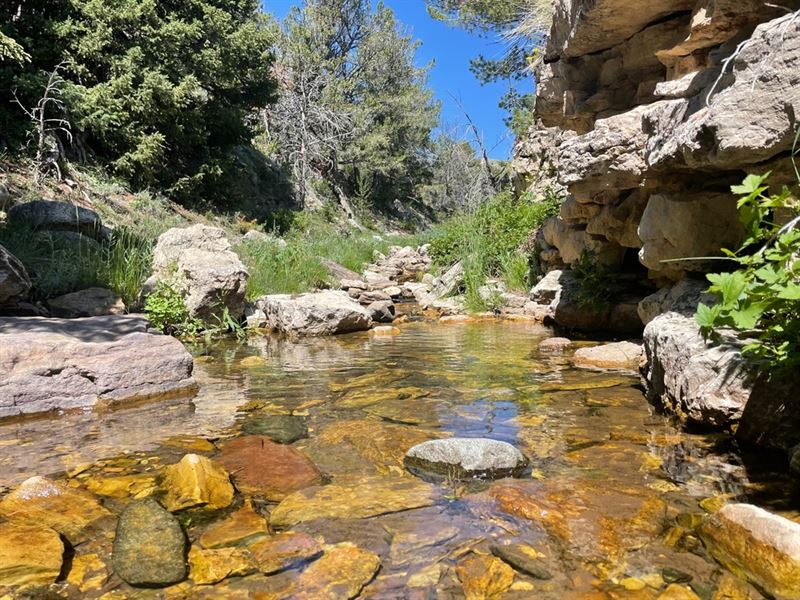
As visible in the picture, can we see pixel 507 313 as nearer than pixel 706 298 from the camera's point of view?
No

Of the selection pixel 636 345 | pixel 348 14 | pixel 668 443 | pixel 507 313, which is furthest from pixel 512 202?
pixel 348 14

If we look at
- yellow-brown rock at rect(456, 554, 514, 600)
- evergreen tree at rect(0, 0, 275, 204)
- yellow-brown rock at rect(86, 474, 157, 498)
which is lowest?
yellow-brown rock at rect(86, 474, 157, 498)

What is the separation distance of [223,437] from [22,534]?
1215 millimetres

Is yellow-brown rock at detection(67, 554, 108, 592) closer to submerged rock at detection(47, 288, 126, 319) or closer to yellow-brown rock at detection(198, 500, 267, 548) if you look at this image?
yellow-brown rock at detection(198, 500, 267, 548)

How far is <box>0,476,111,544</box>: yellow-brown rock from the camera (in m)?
2.07

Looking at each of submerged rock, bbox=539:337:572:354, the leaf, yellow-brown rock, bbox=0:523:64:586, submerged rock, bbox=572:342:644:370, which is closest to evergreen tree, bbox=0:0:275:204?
submerged rock, bbox=539:337:572:354

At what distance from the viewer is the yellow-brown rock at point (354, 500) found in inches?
85.9

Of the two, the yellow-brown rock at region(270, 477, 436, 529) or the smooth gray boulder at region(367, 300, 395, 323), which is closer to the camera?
the yellow-brown rock at region(270, 477, 436, 529)

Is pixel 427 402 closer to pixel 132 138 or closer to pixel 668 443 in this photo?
pixel 668 443

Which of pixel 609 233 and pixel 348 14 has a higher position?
pixel 348 14

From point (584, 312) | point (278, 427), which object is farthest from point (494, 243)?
point (278, 427)

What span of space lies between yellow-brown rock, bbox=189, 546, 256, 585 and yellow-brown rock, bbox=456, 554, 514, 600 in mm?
690

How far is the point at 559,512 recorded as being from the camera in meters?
2.16

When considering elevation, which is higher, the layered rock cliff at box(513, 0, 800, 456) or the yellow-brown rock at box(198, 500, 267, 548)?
the layered rock cliff at box(513, 0, 800, 456)
